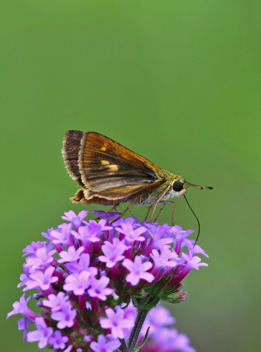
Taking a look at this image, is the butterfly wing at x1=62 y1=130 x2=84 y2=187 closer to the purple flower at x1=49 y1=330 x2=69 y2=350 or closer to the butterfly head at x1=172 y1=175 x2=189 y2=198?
the butterfly head at x1=172 y1=175 x2=189 y2=198

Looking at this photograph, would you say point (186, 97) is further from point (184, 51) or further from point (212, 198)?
point (212, 198)

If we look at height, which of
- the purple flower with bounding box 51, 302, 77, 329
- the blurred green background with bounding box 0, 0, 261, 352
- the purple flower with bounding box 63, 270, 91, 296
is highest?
the blurred green background with bounding box 0, 0, 261, 352

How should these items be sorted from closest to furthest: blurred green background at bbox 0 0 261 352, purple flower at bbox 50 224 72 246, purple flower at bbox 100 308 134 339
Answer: purple flower at bbox 100 308 134 339 < purple flower at bbox 50 224 72 246 < blurred green background at bbox 0 0 261 352

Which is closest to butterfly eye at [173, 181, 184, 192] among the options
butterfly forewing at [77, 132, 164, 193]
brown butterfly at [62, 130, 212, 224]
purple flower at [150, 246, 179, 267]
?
brown butterfly at [62, 130, 212, 224]

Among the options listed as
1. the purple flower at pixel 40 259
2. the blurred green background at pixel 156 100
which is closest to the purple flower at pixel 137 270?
the purple flower at pixel 40 259

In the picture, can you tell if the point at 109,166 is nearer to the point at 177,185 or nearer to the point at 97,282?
the point at 177,185

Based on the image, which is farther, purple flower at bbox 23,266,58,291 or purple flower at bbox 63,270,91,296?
purple flower at bbox 23,266,58,291

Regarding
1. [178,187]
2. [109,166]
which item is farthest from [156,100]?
[109,166]

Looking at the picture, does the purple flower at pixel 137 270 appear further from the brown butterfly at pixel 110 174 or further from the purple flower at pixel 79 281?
the brown butterfly at pixel 110 174
